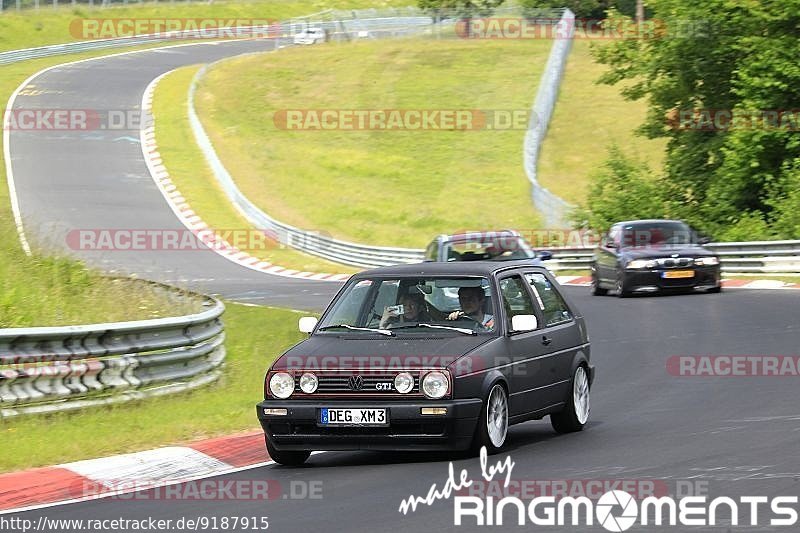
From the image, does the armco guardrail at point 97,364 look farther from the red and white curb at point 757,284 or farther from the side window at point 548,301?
the red and white curb at point 757,284

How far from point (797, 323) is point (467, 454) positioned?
11.4 meters

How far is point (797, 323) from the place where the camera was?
67.0ft

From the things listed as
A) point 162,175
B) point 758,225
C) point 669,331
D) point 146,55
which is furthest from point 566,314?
point 146,55

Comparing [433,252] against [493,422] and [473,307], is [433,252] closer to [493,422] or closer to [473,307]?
[473,307]

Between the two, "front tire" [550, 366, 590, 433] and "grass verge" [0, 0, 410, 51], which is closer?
"front tire" [550, 366, 590, 433]

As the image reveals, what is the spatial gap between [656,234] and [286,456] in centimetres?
1842

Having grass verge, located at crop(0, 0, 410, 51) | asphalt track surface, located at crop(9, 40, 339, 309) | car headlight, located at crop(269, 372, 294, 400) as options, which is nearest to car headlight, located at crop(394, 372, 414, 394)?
car headlight, located at crop(269, 372, 294, 400)

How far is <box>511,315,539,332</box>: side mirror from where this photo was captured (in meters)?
10.9

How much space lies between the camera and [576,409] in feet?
38.8

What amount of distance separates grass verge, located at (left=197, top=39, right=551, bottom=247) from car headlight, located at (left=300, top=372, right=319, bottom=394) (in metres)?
33.6

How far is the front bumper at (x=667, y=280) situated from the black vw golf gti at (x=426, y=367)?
1510cm

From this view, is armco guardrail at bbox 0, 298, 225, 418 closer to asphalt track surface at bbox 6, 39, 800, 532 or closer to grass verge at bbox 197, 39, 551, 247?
asphalt track surface at bbox 6, 39, 800, 532

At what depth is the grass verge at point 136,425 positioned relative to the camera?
10.9m

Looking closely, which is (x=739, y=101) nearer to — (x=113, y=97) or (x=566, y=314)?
(x=566, y=314)
